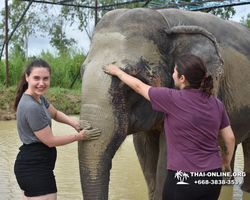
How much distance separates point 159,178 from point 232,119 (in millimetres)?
1087

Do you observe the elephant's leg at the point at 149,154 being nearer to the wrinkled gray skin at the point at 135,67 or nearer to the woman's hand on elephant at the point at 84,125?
the wrinkled gray skin at the point at 135,67

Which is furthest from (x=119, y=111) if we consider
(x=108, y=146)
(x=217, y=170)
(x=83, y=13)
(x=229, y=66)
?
(x=83, y=13)

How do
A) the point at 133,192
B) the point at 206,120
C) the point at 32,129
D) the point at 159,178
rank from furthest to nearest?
the point at 133,192 < the point at 159,178 < the point at 32,129 < the point at 206,120

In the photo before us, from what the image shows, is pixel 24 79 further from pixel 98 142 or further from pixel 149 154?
pixel 149 154

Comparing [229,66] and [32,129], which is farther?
[229,66]

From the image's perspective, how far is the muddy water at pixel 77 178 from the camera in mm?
4715

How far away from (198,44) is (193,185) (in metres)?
1.29

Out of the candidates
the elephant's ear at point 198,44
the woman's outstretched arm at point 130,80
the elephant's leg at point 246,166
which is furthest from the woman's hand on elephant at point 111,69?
the elephant's leg at point 246,166

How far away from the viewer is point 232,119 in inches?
161

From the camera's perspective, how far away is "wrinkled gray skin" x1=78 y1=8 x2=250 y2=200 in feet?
9.19

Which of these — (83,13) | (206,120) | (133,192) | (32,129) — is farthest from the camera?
(83,13)

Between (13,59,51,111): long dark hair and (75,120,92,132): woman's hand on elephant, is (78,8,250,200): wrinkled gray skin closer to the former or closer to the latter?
(75,120,92,132): woman's hand on elephant

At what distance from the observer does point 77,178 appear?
5391mm

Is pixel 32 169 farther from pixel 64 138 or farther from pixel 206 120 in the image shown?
pixel 206 120
